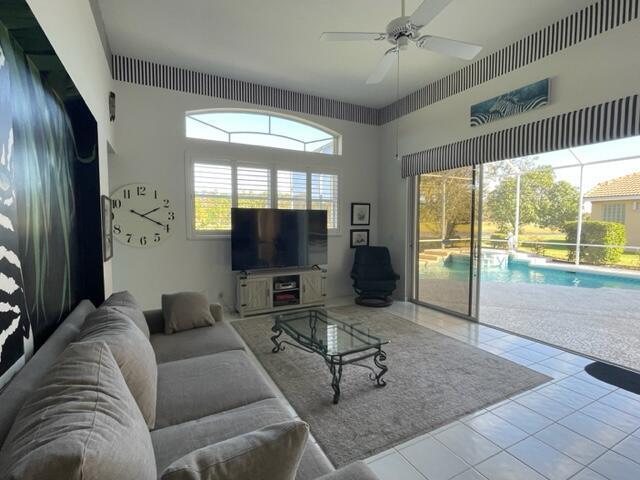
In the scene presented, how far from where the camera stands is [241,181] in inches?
188

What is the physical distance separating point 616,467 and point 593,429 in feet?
1.14

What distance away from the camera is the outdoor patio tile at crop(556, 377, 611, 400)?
252cm

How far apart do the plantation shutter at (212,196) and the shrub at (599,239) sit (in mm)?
7049

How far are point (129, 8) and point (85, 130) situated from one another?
1.35m

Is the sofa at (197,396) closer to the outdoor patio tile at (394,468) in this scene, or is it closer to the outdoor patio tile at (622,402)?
the outdoor patio tile at (394,468)

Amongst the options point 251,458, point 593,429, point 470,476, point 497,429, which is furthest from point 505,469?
point 251,458

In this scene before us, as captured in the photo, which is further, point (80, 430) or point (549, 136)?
point (549, 136)

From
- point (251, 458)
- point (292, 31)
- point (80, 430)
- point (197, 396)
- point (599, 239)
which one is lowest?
point (197, 396)

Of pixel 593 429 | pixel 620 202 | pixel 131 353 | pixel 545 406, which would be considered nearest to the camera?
pixel 131 353

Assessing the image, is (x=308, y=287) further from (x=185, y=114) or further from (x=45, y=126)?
(x=45, y=126)

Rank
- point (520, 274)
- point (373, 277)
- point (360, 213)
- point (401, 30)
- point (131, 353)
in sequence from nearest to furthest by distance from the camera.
Result: point (131, 353), point (401, 30), point (373, 277), point (360, 213), point (520, 274)

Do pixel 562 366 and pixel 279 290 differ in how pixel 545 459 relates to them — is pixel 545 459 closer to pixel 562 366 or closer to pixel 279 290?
pixel 562 366

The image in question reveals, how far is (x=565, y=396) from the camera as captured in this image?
2486 mm

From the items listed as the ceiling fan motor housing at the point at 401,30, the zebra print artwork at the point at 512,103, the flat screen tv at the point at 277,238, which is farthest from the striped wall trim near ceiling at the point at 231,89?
the ceiling fan motor housing at the point at 401,30
